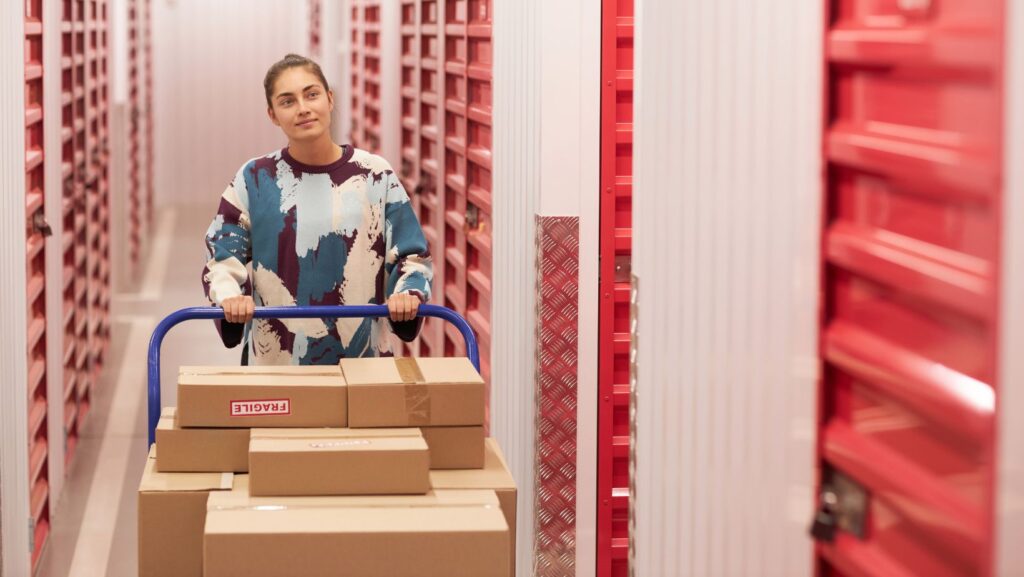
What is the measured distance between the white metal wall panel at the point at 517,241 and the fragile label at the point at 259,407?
1.54 m

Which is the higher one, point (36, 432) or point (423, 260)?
point (423, 260)

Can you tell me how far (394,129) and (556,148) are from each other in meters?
4.09

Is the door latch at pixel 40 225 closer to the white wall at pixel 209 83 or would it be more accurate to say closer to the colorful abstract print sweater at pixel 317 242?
the colorful abstract print sweater at pixel 317 242

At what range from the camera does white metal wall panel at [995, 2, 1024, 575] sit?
1.62 metres

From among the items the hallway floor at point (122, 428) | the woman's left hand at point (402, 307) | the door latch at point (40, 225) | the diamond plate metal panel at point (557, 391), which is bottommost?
the hallway floor at point (122, 428)

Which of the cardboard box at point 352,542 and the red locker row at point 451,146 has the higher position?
the red locker row at point 451,146

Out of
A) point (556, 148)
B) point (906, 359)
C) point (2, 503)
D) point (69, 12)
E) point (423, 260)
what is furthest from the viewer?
point (69, 12)

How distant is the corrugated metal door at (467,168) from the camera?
569cm

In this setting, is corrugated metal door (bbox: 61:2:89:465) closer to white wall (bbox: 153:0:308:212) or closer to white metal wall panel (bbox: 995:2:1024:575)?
white metal wall panel (bbox: 995:2:1024:575)

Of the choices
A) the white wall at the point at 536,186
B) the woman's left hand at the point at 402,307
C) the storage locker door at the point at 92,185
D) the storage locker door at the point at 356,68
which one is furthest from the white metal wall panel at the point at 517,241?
the storage locker door at the point at 356,68

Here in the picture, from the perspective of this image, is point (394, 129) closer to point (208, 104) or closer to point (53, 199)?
point (53, 199)

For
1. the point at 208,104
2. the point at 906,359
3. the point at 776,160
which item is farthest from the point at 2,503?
the point at 208,104

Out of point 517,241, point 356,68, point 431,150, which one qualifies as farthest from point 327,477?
point 356,68

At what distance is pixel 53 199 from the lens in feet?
20.0
